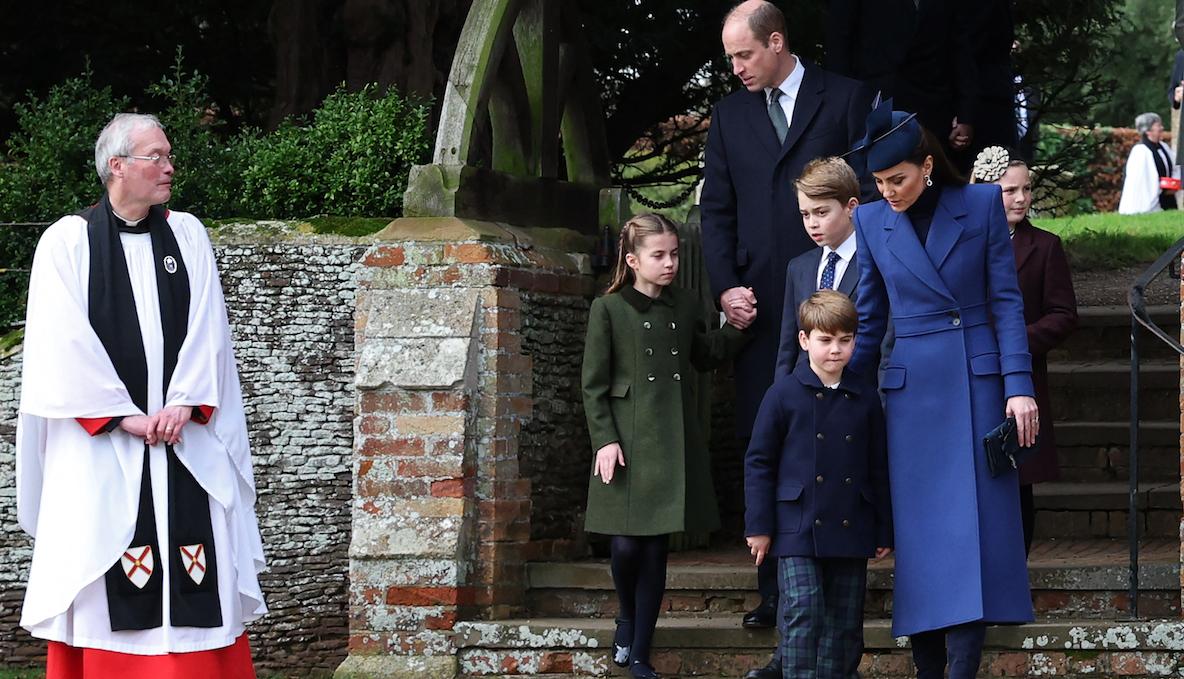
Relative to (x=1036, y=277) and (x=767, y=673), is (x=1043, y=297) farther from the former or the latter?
(x=767, y=673)

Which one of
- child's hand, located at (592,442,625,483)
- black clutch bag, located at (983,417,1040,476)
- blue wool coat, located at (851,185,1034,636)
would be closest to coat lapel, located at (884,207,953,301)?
blue wool coat, located at (851,185,1034,636)

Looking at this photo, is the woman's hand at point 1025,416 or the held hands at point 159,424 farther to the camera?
the held hands at point 159,424

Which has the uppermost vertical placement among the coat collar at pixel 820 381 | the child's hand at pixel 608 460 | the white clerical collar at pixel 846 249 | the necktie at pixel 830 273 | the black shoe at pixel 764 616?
the white clerical collar at pixel 846 249

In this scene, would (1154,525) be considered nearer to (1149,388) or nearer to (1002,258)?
(1149,388)

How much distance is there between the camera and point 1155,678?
667 centimetres

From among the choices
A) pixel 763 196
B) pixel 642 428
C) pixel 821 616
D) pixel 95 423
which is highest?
pixel 763 196

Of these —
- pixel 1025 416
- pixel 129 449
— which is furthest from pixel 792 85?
pixel 129 449

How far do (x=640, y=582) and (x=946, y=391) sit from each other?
1.50 metres

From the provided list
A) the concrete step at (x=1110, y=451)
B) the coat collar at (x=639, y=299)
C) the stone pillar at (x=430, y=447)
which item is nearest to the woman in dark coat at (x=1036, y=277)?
the coat collar at (x=639, y=299)

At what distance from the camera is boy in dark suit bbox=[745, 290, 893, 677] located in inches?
233

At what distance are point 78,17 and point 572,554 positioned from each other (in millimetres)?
4345

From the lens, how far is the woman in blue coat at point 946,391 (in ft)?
18.9

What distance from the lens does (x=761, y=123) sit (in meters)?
7.00

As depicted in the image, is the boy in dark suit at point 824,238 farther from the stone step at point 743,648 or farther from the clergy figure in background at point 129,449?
the clergy figure in background at point 129,449
